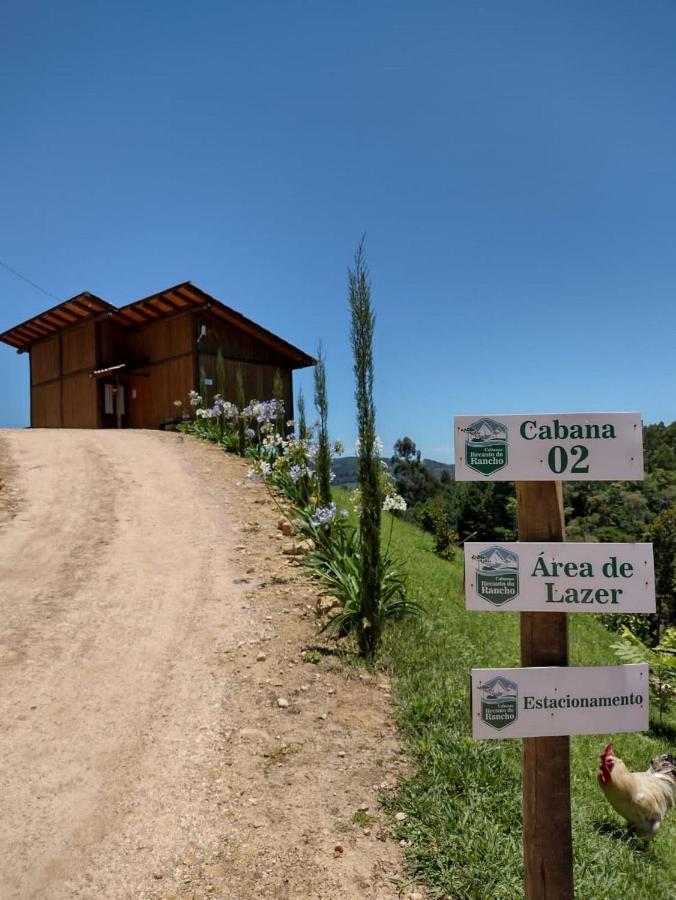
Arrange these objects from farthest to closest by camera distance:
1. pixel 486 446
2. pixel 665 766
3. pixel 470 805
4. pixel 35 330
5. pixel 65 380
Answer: pixel 35 330
pixel 65 380
pixel 665 766
pixel 470 805
pixel 486 446

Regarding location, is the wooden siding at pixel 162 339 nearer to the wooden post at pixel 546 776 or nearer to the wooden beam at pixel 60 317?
the wooden beam at pixel 60 317

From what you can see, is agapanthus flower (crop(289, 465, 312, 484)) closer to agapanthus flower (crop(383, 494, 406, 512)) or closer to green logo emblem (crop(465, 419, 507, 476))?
agapanthus flower (crop(383, 494, 406, 512))

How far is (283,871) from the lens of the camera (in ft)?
9.20

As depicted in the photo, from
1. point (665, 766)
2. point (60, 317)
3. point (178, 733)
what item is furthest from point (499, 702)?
point (60, 317)

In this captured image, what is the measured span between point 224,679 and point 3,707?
1563 mm

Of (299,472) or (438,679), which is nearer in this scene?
(438,679)

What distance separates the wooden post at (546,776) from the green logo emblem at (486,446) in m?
0.22

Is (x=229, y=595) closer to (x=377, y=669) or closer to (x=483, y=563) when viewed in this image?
(x=377, y=669)

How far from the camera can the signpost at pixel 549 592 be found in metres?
2.37

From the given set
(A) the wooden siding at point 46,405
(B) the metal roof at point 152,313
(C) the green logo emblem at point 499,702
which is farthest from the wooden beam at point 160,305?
(C) the green logo emblem at point 499,702

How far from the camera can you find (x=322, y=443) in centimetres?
833

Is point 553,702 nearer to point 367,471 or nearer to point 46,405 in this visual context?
point 367,471

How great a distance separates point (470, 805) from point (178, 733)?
195 cm

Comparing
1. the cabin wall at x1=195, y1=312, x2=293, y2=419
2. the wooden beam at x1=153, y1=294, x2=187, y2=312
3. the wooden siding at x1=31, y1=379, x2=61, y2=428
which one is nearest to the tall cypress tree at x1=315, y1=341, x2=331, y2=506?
the cabin wall at x1=195, y1=312, x2=293, y2=419
